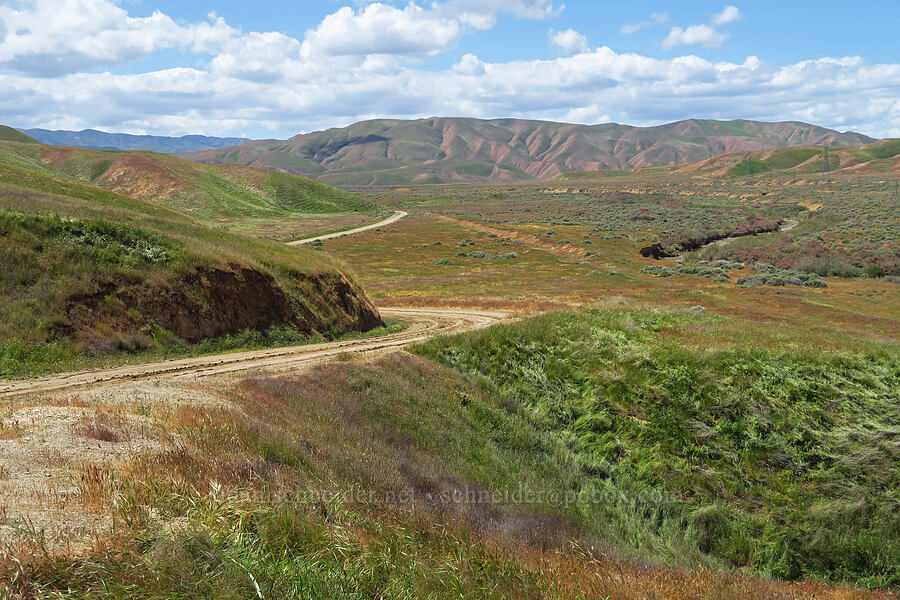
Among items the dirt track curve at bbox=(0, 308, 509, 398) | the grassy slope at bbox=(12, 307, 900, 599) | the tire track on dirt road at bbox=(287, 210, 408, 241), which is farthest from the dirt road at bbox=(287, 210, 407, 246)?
the grassy slope at bbox=(12, 307, 900, 599)

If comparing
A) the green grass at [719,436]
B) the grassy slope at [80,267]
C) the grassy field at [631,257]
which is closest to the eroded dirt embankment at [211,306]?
the grassy slope at [80,267]

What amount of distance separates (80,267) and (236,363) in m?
6.48

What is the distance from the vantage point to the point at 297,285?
23344 millimetres

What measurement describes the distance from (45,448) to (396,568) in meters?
4.96

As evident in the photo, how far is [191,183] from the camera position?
115 m

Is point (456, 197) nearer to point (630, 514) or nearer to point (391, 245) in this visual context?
point (391, 245)

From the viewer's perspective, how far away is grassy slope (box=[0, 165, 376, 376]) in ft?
→ 47.2

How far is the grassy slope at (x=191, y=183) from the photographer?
352 ft

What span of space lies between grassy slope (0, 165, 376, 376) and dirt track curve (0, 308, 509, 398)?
1.44 m

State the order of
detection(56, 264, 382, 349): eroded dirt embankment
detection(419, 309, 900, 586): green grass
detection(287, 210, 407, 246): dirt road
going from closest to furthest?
1. detection(419, 309, 900, 586): green grass
2. detection(56, 264, 382, 349): eroded dirt embankment
3. detection(287, 210, 407, 246): dirt road

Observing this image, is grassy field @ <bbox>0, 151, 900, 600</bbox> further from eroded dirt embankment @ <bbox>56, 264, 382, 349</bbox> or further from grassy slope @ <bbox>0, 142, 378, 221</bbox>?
grassy slope @ <bbox>0, 142, 378, 221</bbox>

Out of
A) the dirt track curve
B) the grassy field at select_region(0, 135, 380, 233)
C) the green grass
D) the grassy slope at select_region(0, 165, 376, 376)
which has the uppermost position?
the grassy field at select_region(0, 135, 380, 233)

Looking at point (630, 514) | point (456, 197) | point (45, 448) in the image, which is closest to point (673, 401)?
point (630, 514)

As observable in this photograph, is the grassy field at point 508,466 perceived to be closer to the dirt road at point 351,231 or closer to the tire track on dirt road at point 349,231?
the tire track on dirt road at point 349,231
